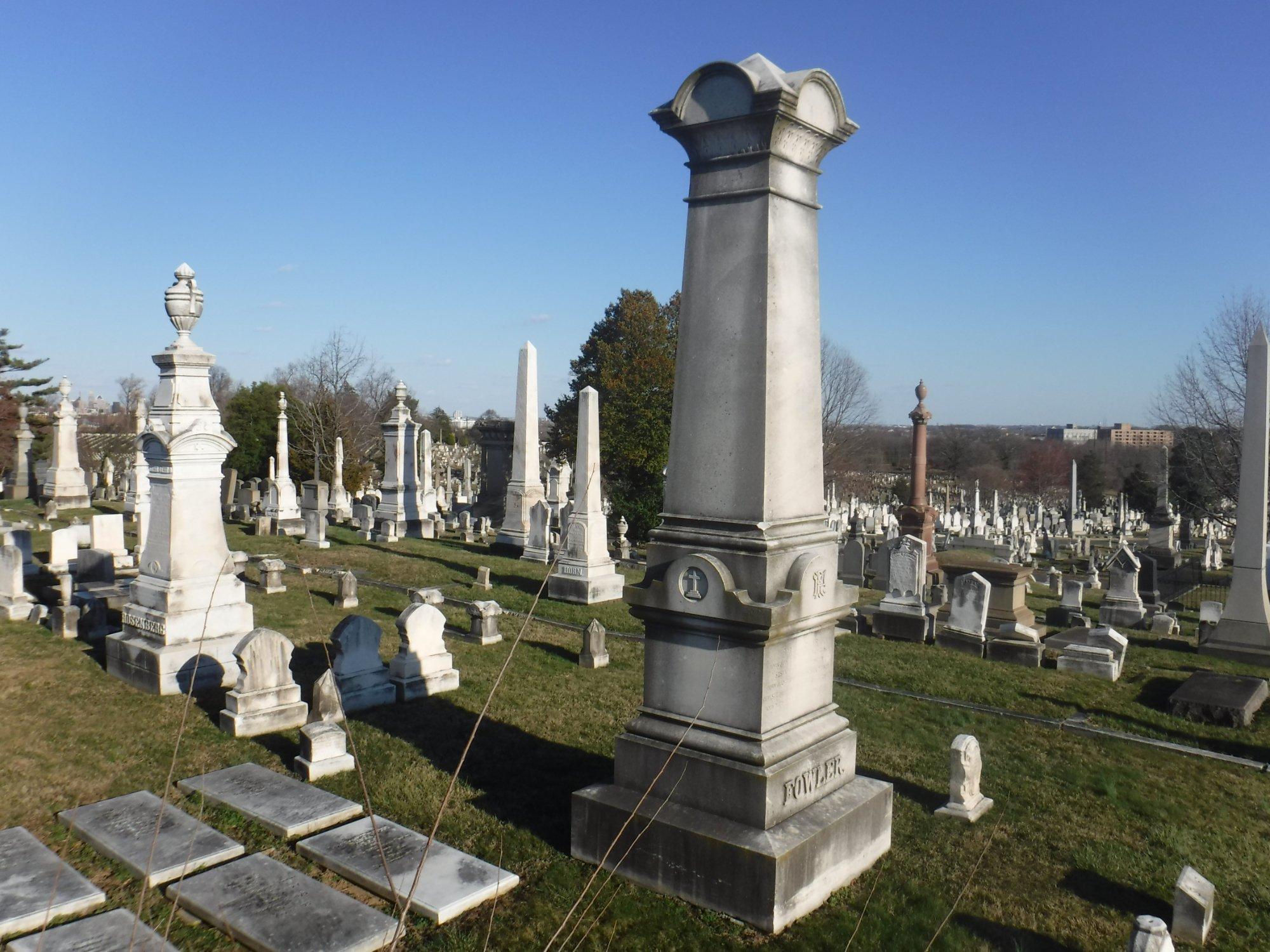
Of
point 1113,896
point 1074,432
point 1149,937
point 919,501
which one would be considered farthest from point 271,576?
point 1074,432

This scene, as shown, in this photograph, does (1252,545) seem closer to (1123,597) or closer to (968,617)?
(1123,597)

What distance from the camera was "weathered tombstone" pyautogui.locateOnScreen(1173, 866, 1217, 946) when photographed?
14.5ft

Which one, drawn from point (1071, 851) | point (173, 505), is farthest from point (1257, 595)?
point (173, 505)

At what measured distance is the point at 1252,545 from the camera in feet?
38.6

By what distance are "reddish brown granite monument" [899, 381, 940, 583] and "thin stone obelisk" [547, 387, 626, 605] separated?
8.29 m

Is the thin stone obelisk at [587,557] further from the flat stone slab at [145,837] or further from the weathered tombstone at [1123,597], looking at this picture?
the weathered tombstone at [1123,597]

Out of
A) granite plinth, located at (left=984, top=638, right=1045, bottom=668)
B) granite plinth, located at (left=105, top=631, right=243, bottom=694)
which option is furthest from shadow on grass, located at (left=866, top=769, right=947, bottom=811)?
granite plinth, located at (left=105, top=631, right=243, bottom=694)

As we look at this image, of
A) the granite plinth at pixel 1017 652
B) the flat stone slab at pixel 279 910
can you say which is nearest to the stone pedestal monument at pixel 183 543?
the flat stone slab at pixel 279 910

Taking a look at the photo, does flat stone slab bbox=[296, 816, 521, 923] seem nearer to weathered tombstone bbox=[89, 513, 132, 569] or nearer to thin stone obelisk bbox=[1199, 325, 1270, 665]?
weathered tombstone bbox=[89, 513, 132, 569]

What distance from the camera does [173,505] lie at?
8547 mm

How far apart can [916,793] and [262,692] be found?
5237mm

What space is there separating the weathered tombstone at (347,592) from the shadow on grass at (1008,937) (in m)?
9.13

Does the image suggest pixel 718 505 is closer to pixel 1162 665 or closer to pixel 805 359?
pixel 805 359

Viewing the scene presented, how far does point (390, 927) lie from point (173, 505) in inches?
229
